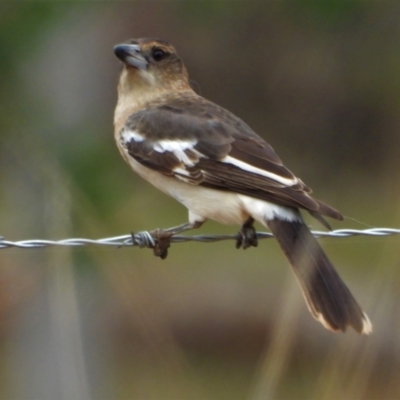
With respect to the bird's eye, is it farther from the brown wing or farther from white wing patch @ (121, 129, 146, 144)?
white wing patch @ (121, 129, 146, 144)

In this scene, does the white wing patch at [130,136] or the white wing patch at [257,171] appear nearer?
the white wing patch at [257,171]

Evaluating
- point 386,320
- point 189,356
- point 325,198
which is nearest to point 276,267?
point 325,198

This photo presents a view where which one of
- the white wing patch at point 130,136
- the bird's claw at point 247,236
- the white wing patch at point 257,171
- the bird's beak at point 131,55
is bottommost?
the bird's claw at point 247,236

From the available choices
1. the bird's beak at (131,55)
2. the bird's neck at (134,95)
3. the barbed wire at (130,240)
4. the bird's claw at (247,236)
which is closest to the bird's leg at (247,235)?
the bird's claw at (247,236)

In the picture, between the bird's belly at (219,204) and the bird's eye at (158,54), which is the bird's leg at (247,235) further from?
the bird's eye at (158,54)

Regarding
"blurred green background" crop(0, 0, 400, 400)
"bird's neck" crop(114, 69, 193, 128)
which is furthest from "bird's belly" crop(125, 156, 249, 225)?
"bird's neck" crop(114, 69, 193, 128)

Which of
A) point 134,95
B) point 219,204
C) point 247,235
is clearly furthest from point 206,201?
point 134,95
